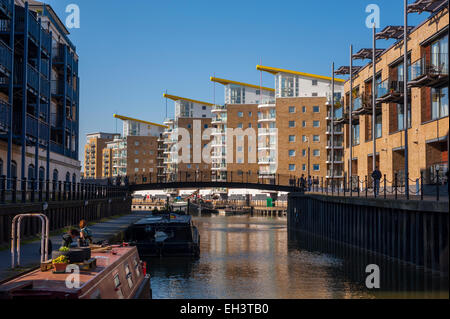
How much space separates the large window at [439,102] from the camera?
36656mm

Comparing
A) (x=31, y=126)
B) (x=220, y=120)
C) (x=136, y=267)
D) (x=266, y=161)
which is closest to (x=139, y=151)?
(x=220, y=120)

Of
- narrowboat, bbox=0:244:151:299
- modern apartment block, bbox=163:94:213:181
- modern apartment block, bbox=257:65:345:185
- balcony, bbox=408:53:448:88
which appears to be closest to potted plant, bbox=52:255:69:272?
narrowboat, bbox=0:244:151:299

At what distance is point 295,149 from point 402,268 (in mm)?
78938

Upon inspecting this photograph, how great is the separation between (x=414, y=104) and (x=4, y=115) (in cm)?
2732

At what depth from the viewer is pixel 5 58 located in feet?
127

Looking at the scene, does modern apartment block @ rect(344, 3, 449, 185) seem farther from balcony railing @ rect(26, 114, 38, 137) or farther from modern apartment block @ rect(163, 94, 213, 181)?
modern apartment block @ rect(163, 94, 213, 181)

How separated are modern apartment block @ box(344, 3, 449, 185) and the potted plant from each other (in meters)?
25.3

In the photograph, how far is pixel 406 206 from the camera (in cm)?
2730

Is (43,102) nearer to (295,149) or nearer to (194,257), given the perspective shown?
(194,257)

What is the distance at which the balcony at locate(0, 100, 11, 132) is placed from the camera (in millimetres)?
38122

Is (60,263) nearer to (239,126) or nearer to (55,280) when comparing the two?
(55,280)

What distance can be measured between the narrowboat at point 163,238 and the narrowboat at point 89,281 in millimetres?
14373
